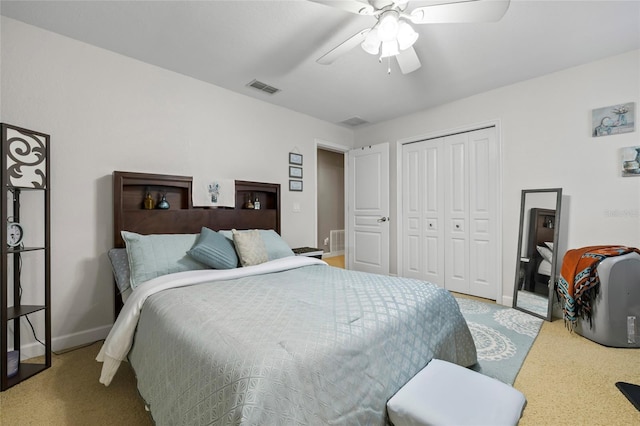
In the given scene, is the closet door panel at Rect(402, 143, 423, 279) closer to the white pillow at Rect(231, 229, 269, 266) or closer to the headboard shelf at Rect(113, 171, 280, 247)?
the headboard shelf at Rect(113, 171, 280, 247)

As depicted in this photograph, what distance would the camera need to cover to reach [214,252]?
2287 mm

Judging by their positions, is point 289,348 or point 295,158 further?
point 295,158

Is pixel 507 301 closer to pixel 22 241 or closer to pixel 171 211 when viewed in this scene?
pixel 171 211

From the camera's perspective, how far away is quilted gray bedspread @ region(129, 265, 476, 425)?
920 mm

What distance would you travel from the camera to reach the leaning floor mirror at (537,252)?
286 centimetres

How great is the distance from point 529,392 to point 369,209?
3.11m

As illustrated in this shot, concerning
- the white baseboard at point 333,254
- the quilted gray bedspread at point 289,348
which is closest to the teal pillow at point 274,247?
the quilted gray bedspread at point 289,348

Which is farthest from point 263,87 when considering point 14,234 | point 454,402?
point 454,402

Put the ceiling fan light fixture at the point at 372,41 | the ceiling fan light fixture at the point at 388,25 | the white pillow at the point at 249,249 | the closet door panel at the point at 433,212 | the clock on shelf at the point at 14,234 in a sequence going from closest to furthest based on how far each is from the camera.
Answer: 1. the ceiling fan light fixture at the point at 388,25
2. the ceiling fan light fixture at the point at 372,41
3. the clock on shelf at the point at 14,234
4. the white pillow at the point at 249,249
5. the closet door panel at the point at 433,212

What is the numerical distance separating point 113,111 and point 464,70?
132 inches

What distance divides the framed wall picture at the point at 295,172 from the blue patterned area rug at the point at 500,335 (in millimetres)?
2605

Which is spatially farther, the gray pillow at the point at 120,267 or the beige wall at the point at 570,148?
the beige wall at the point at 570,148

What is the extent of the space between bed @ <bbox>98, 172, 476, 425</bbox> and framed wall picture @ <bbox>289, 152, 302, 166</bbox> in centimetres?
208

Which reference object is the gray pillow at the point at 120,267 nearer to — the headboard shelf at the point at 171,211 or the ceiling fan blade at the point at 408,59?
the headboard shelf at the point at 171,211
